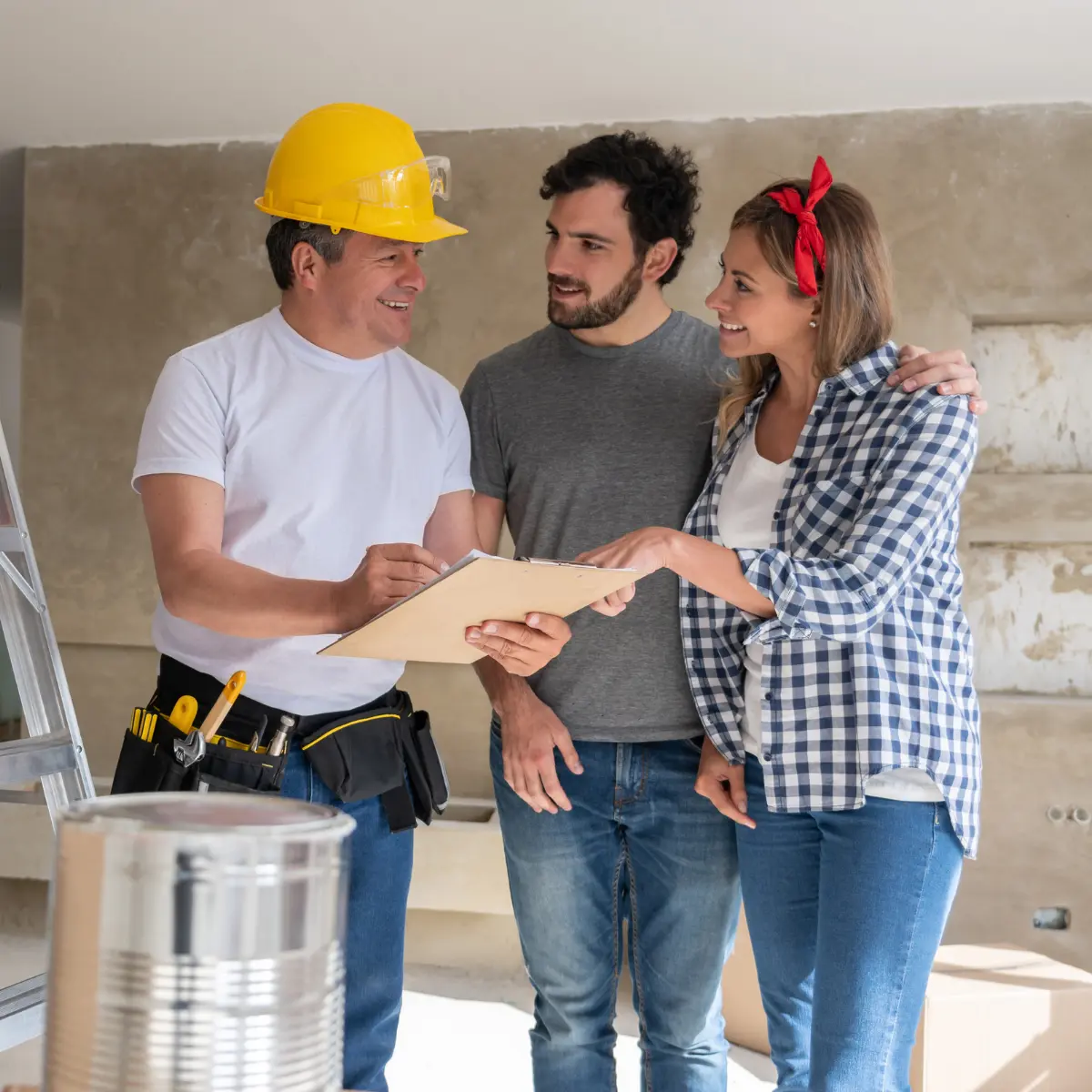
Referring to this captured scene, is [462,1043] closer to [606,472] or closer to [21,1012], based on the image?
[606,472]

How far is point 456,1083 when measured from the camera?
3.59 metres

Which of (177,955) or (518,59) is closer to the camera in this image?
(177,955)

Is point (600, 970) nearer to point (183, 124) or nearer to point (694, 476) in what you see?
point (694, 476)

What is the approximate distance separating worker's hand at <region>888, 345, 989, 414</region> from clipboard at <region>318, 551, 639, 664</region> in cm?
58

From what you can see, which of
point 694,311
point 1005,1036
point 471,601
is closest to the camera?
point 471,601

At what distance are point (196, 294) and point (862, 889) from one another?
399 cm

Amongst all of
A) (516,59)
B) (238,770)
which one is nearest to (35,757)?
(238,770)

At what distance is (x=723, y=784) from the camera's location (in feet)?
6.75

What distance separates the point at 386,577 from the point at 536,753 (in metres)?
0.75

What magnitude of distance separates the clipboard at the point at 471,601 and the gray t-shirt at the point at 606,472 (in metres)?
0.52

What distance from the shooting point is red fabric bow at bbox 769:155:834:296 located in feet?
6.18

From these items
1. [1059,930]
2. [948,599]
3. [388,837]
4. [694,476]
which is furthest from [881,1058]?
[1059,930]

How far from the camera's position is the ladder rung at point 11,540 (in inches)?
66.1

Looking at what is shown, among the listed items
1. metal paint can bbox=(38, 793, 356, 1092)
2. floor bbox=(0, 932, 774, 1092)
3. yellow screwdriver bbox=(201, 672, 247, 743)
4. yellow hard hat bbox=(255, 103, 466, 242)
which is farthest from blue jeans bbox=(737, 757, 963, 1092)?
floor bbox=(0, 932, 774, 1092)
